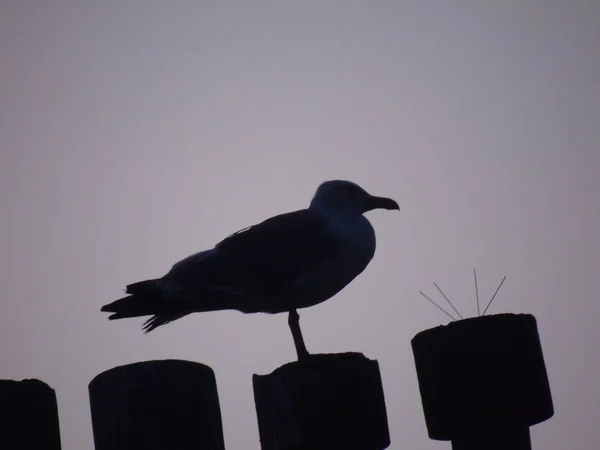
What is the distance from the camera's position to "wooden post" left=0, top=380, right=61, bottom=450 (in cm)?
306

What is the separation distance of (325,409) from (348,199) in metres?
3.47

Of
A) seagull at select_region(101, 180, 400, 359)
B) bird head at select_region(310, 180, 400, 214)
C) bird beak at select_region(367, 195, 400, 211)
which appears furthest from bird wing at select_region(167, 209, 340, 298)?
bird beak at select_region(367, 195, 400, 211)

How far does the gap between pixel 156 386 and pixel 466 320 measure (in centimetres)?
138

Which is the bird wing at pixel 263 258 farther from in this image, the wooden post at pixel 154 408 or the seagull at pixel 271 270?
the wooden post at pixel 154 408

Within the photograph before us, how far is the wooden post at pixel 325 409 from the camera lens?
10.8 feet

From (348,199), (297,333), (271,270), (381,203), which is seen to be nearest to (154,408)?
(271,270)

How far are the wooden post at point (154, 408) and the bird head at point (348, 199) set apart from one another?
3.54m

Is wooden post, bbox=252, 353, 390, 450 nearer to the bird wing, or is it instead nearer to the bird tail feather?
the bird tail feather

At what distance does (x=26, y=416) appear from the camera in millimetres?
3096

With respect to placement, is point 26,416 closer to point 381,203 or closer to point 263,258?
point 263,258

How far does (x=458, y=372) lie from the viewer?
3570 mm

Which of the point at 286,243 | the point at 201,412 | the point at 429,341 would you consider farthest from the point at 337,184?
the point at 201,412

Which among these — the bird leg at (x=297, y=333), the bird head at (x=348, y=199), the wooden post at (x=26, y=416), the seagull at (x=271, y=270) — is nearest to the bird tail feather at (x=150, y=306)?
the seagull at (x=271, y=270)

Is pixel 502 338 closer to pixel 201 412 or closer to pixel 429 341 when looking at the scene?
pixel 429 341
